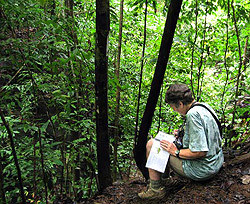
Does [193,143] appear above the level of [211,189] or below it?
above

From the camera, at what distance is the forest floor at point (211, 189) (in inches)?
86.3

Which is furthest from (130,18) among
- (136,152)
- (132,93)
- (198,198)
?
(198,198)

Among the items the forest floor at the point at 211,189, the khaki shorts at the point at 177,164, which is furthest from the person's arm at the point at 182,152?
the forest floor at the point at 211,189

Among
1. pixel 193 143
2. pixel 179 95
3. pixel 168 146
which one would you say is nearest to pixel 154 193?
pixel 168 146

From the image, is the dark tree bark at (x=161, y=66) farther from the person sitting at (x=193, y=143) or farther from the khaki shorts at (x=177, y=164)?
the khaki shorts at (x=177, y=164)

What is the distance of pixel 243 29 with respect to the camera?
3.46m

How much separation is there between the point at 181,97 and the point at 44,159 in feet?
5.55

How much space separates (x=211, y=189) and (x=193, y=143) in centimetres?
63

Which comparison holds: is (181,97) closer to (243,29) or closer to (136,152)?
(136,152)

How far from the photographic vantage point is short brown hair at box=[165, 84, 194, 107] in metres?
2.26

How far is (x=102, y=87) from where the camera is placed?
2.35 metres

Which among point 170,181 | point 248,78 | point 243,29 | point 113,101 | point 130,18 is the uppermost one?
point 130,18

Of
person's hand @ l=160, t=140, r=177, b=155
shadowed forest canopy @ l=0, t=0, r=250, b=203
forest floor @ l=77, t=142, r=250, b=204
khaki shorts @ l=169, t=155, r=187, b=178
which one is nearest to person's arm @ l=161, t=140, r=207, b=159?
person's hand @ l=160, t=140, r=177, b=155

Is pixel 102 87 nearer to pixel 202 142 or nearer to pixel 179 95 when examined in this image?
pixel 179 95
